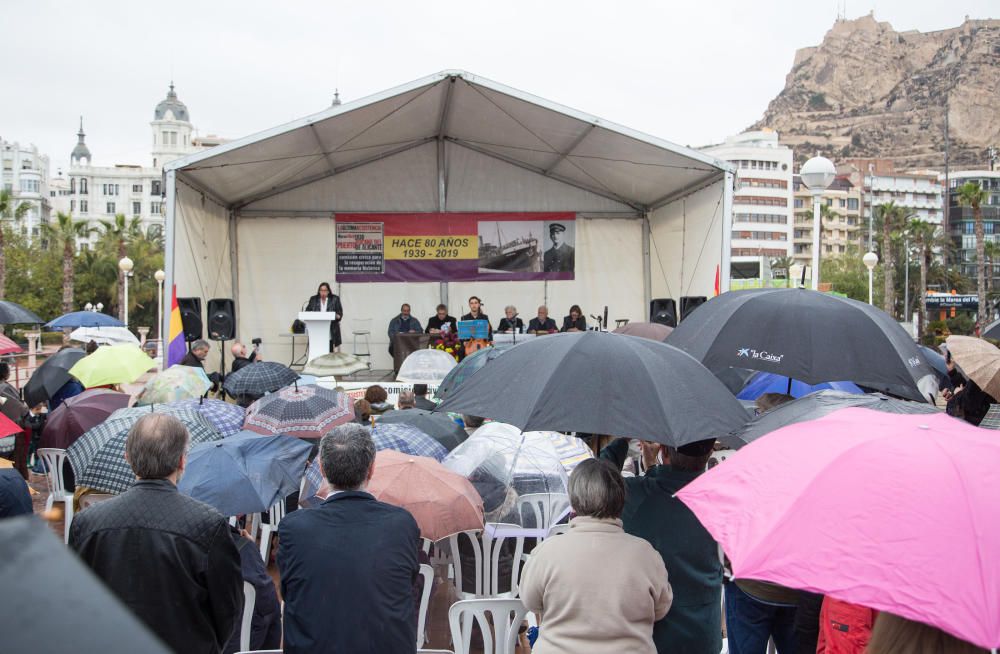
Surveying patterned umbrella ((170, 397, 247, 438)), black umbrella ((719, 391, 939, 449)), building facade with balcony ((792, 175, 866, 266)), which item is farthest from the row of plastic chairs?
building facade with balcony ((792, 175, 866, 266))

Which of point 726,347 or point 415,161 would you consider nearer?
point 726,347

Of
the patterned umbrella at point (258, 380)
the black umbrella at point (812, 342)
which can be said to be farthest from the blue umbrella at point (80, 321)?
the black umbrella at point (812, 342)

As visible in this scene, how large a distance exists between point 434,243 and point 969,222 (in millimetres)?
84775

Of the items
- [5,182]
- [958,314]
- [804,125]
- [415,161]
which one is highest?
[804,125]

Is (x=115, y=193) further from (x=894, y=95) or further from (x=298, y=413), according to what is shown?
(x=894, y=95)

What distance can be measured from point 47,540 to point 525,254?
14426 millimetres

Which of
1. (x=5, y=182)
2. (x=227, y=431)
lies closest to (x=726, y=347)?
(x=227, y=431)

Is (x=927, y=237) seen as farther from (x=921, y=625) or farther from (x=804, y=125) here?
(x=804, y=125)

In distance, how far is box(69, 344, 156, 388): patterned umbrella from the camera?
6.66 metres

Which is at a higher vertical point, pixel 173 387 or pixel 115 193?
pixel 115 193

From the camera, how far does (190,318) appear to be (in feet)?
36.9

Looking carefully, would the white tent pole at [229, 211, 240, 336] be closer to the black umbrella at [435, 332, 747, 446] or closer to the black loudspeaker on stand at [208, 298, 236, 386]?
the black loudspeaker on stand at [208, 298, 236, 386]

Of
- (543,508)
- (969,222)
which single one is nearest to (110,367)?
(543,508)

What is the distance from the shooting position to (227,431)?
500cm
